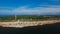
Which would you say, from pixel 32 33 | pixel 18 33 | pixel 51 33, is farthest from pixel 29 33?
pixel 51 33

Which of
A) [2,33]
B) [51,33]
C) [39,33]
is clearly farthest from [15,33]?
[51,33]

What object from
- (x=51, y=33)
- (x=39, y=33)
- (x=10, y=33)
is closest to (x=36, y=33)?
(x=39, y=33)

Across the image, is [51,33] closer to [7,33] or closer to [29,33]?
[29,33]

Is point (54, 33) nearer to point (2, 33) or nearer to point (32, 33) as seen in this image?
point (32, 33)

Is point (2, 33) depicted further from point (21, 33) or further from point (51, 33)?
point (51, 33)

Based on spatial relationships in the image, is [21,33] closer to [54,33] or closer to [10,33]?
[10,33]

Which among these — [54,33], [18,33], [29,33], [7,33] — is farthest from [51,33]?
[7,33]
